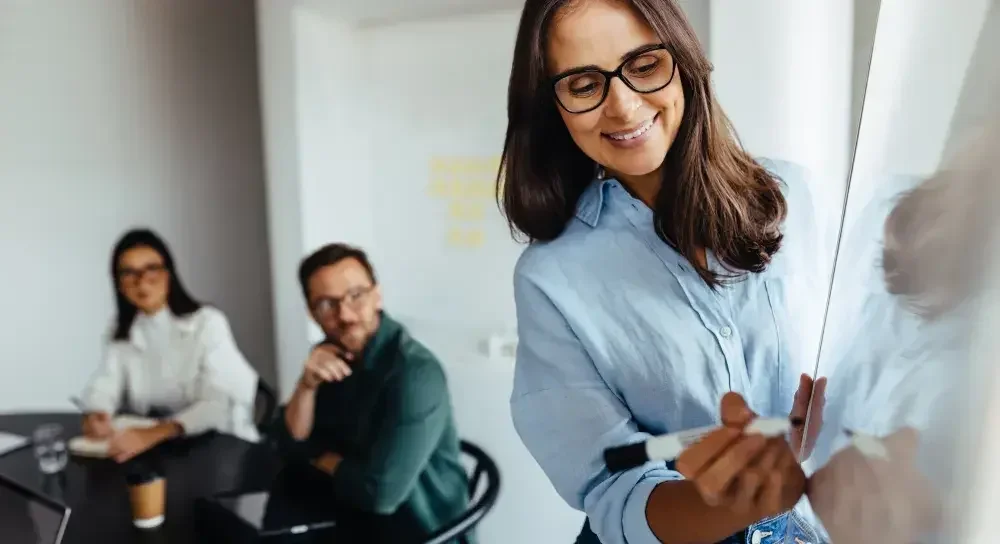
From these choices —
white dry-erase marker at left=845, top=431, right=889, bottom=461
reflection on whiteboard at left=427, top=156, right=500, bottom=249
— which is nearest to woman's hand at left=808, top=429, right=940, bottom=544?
white dry-erase marker at left=845, top=431, right=889, bottom=461

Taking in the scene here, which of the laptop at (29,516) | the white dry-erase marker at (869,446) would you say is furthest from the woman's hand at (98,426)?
the white dry-erase marker at (869,446)

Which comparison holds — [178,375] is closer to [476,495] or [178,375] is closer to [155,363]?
[155,363]

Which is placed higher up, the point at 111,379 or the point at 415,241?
the point at 415,241

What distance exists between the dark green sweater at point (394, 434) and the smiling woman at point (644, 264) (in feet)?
1.07

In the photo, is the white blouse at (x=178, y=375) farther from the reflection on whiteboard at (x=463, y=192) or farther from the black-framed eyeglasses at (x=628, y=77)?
the black-framed eyeglasses at (x=628, y=77)

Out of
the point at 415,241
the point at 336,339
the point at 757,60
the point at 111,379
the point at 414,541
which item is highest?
the point at 757,60

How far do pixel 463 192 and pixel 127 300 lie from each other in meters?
0.80

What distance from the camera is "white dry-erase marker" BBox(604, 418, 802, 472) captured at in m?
0.43

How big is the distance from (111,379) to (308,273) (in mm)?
537

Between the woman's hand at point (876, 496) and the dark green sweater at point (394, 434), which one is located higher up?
the woman's hand at point (876, 496)

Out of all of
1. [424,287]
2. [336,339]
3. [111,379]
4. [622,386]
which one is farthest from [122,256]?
[622,386]

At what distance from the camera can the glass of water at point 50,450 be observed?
3.97 ft

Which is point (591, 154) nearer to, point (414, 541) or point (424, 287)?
point (424, 287)

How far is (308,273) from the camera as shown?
925mm
